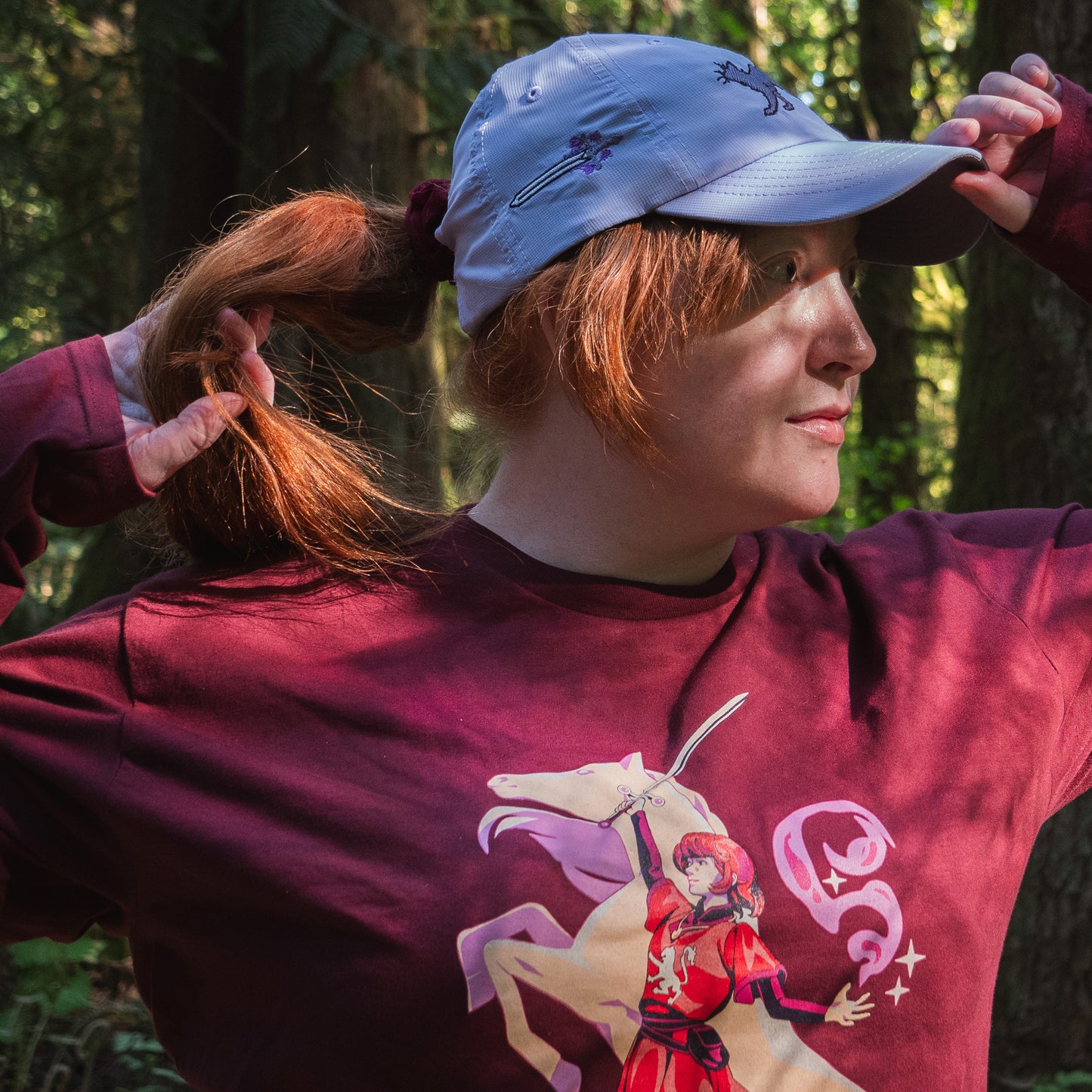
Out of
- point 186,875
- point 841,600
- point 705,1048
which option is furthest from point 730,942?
point 186,875

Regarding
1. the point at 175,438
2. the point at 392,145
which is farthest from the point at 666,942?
the point at 392,145

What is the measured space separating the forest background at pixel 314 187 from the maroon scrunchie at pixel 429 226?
0.27 metres

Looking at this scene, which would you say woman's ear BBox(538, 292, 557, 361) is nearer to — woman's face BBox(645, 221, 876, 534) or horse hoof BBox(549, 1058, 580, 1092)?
woman's face BBox(645, 221, 876, 534)

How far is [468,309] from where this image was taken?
1.96m

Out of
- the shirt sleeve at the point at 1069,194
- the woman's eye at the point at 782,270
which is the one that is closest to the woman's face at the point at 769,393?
the woman's eye at the point at 782,270

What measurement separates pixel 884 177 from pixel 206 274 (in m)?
1.05

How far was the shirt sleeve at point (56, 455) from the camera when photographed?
1.67 meters

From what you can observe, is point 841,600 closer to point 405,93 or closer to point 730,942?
point 730,942

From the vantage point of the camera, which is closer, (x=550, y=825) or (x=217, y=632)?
(x=550, y=825)

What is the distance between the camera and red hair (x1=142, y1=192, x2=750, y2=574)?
1714 millimetres

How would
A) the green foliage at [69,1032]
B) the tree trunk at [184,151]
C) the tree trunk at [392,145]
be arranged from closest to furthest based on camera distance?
the green foliage at [69,1032] < the tree trunk at [392,145] < the tree trunk at [184,151]

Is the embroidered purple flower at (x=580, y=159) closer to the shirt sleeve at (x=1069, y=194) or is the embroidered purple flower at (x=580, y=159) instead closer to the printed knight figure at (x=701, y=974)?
the shirt sleeve at (x=1069, y=194)

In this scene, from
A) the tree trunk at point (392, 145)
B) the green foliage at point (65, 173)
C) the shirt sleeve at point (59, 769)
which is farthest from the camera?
the green foliage at point (65, 173)

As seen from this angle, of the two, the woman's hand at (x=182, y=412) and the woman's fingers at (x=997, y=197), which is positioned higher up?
the woman's fingers at (x=997, y=197)
